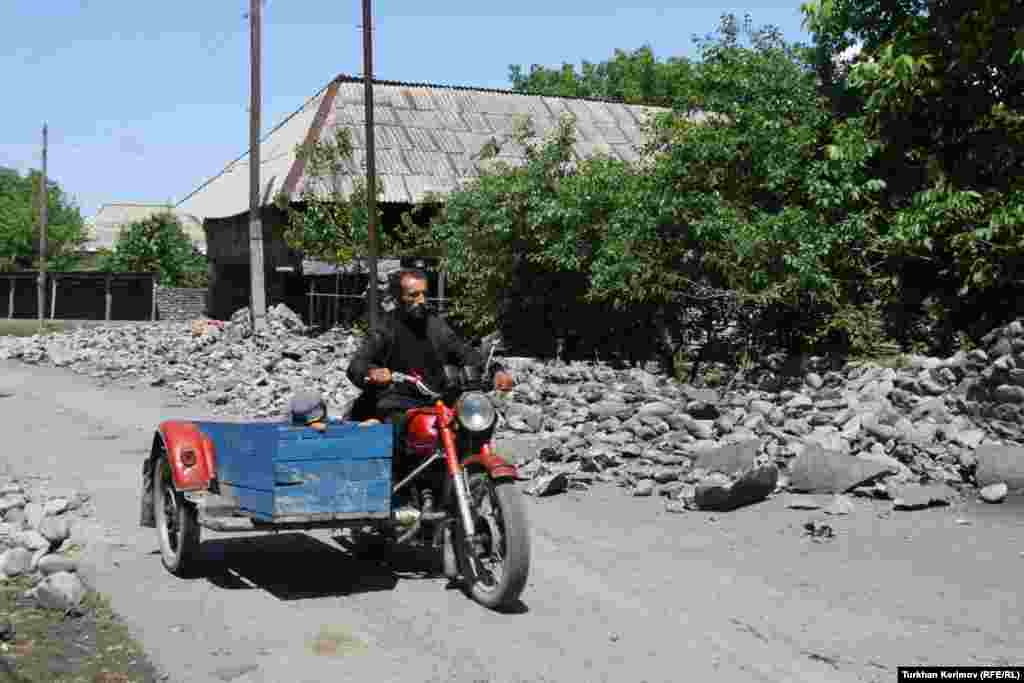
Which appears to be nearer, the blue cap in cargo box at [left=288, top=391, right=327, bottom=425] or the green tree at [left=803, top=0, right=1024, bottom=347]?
the blue cap in cargo box at [left=288, top=391, right=327, bottom=425]

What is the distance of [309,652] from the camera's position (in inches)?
211

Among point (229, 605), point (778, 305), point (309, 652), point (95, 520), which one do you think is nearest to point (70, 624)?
point (229, 605)

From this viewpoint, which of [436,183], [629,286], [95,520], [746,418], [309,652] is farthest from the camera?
[436,183]

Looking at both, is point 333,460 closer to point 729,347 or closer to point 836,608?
point 836,608

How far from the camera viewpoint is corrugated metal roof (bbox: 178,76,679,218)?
29106 millimetres

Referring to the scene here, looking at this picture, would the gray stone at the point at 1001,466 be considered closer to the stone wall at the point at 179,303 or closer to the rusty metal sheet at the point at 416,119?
the rusty metal sheet at the point at 416,119

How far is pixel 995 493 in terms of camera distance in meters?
9.02

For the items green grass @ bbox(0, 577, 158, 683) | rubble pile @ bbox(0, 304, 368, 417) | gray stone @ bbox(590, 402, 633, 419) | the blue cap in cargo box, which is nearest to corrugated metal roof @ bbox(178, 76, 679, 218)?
rubble pile @ bbox(0, 304, 368, 417)

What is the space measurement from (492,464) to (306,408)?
1.09 metres

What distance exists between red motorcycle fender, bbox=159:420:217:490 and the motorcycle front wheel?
5.31 feet

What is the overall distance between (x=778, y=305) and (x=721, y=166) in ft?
6.98

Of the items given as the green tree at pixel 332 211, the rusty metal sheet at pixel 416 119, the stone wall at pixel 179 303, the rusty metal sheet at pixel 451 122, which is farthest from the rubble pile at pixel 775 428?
the stone wall at pixel 179 303

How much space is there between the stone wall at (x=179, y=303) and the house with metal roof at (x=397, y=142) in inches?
372

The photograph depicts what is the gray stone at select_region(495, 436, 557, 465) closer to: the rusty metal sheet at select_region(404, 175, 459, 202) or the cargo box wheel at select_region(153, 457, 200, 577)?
the cargo box wheel at select_region(153, 457, 200, 577)
